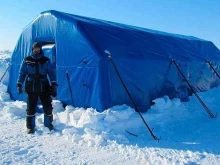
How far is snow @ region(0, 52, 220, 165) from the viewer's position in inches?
182

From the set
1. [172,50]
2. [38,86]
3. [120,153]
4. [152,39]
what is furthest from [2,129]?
[172,50]

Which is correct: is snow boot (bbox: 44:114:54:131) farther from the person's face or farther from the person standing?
the person's face

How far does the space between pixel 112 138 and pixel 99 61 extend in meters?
2.15

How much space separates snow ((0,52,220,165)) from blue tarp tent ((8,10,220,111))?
48 centimetres

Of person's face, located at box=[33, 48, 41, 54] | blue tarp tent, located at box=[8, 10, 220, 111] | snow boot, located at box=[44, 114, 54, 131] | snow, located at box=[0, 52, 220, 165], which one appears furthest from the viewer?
blue tarp tent, located at box=[8, 10, 220, 111]

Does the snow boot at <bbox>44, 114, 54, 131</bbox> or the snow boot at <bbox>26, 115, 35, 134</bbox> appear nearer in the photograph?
the snow boot at <bbox>26, 115, 35, 134</bbox>

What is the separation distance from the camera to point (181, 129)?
21.9ft

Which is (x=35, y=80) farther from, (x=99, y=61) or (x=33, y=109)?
(x=99, y=61)

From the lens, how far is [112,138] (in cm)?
550

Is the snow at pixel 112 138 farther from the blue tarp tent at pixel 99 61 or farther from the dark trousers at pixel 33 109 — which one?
the blue tarp tent at pixel 99 61

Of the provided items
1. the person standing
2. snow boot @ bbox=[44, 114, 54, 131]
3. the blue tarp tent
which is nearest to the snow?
snow boot @ bbox=[44, 114, 54, 131]

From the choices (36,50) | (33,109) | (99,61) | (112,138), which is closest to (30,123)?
(33,109)

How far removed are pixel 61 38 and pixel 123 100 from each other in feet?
8.25

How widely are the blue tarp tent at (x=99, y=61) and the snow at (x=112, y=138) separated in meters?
0.48
